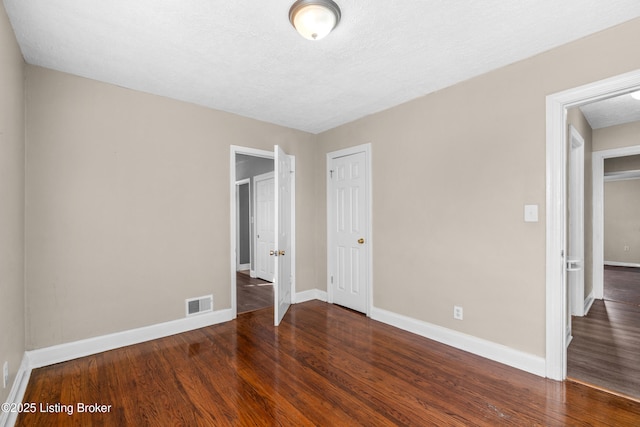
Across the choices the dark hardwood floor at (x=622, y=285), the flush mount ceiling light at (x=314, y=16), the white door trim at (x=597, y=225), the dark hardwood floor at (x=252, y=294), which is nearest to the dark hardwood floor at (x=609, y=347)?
the dark hardwood floor at (x=622, y=285)

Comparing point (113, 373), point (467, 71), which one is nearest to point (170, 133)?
point (113, 373)

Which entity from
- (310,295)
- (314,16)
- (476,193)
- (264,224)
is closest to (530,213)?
(476,193)

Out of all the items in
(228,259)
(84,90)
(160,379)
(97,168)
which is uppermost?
(84,90)

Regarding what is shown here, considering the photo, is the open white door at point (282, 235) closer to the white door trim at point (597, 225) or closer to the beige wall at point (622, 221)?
the white door trim at point (597, 225)

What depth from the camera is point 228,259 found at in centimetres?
358

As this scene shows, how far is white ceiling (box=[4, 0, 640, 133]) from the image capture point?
1.81 metres

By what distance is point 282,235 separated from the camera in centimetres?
359

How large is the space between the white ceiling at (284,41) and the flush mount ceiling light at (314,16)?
0.21 ft

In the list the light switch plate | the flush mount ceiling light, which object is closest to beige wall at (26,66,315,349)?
the flush mount ceiling light

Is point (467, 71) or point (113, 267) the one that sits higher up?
point (467, 71)

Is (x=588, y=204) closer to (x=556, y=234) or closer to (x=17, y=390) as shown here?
(x=556, y=234)

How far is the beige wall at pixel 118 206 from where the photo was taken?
2.49 m

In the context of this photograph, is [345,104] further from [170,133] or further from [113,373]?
[113,373]

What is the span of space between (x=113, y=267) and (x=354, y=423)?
2533mm
